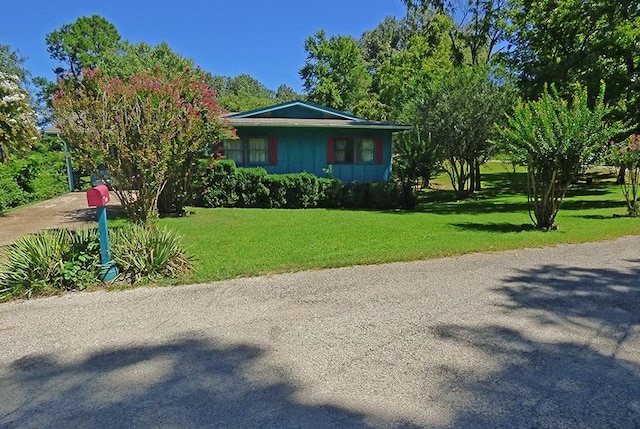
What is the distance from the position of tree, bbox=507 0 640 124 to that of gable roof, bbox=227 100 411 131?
5.75 metres

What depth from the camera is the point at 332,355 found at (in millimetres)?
3074

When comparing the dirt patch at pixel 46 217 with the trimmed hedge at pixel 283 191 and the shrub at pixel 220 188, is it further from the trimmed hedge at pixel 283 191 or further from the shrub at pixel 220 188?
the trimmed hedge at pixel 283 191

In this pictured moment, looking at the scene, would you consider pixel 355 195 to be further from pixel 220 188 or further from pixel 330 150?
pixel 220 188

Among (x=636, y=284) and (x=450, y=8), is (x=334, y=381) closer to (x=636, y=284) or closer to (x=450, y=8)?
(x=636, y=284)

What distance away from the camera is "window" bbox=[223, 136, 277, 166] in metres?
15.9

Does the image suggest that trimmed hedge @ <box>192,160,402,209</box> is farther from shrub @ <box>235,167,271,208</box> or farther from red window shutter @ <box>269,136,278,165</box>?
red window shutter @ <box>269,136,278,165</box>

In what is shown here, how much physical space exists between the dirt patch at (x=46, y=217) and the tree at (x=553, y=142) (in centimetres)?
1032

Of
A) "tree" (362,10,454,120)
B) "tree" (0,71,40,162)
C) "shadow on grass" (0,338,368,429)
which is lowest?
"shadow on grass" (0,338,368,429)

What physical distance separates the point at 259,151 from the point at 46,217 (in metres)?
7.65

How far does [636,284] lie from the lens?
15.5 ft

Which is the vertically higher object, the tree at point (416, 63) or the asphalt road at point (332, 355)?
the tree at point (416, 63)

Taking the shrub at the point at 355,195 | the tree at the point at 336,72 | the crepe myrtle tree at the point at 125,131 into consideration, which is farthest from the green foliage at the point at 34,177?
the tree at the point at 336,72

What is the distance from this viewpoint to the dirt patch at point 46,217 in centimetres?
904

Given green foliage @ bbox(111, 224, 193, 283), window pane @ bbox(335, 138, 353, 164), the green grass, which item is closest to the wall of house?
window pane @ bbox(335, 138, 353, 164)
